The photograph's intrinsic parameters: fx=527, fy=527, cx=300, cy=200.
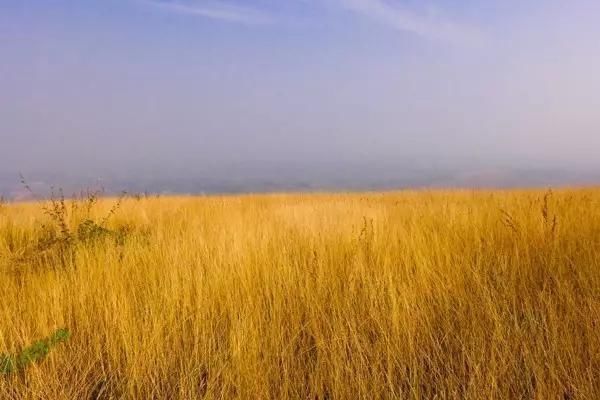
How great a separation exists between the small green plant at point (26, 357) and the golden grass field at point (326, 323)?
31mm

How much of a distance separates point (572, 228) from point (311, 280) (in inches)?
90.7

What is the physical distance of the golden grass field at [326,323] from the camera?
209cm

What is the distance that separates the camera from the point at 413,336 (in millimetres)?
2434

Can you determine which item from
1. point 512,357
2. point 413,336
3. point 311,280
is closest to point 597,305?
point 512,357

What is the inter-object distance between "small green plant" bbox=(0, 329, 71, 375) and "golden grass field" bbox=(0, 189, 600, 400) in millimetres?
31

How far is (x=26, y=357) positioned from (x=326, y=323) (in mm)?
Result: 1365

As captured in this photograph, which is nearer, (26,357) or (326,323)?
(26,357)

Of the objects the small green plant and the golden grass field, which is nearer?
the golden grass field

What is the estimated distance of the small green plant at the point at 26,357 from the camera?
2262mm

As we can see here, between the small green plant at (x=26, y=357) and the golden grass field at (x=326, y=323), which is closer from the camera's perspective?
the golden grass field at (x=326, y=323)

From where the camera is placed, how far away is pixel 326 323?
2629 mm

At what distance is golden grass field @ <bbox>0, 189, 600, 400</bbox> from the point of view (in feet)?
6.86

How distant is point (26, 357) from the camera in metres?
2.29

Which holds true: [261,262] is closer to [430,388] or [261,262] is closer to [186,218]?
[430,388]
